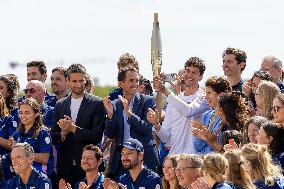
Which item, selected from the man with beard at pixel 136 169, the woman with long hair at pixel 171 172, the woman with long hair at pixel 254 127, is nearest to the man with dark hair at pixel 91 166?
the man with beard at pixel 136 169

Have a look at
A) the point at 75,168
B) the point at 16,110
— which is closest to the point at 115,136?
the point at 75,168

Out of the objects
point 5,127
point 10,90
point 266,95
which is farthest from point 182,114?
point 10,90

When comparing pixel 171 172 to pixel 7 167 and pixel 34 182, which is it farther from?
pixel 7 167

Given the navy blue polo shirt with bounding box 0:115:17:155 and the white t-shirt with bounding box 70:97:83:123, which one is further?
the navy blue polo shirt with bounding box 0:115:17:155

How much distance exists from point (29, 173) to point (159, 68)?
2.33m

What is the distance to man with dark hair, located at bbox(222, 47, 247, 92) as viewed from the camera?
11.9m

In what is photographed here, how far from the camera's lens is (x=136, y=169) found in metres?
11.7

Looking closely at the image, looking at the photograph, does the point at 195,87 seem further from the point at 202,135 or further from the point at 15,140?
the point at 15,140

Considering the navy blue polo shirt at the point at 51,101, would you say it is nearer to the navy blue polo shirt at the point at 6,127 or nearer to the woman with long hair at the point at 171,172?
the navy blue polo shirt at the point at 6,127

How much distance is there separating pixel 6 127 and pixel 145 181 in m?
2.47

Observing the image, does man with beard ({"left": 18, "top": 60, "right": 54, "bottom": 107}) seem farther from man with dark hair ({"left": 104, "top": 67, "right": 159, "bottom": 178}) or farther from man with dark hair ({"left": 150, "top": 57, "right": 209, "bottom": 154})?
man with dark hair ({"left": 150, "top": 57, "right": 209, "bottom": 154})

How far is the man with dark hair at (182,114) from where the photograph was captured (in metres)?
11.7

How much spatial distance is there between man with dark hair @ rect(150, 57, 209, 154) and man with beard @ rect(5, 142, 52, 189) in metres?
1.68

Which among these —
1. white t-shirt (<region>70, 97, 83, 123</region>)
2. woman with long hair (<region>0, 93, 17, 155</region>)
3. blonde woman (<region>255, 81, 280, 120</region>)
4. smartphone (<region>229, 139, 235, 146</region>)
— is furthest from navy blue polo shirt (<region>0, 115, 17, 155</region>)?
smartphone (<region>229, 139, 235, 146</region>)
